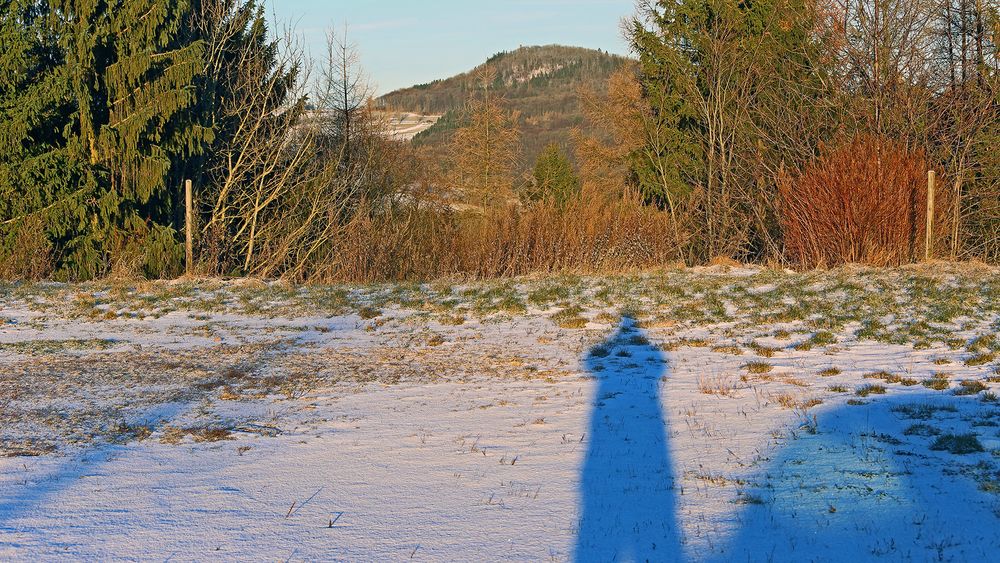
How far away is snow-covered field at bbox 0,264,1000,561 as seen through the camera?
428cm

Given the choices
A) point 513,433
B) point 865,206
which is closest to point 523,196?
point 865,206

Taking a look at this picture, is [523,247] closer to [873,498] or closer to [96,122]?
[96,122]

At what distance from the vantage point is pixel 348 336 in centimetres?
1050

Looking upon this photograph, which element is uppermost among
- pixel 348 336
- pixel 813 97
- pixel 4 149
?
pixel 813 97

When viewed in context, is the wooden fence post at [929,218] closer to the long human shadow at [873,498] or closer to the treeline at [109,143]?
the long human shadow at [873,498]

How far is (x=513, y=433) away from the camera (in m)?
6.22

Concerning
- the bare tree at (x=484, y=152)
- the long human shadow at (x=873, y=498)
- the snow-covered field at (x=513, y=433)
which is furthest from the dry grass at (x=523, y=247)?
the bare tree at (x=484, y=152)

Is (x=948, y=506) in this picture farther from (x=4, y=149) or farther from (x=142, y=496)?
(x=4, y=149)

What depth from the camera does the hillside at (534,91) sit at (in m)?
94.2

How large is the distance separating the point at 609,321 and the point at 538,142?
82.3 m

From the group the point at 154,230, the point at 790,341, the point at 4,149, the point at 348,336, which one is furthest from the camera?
the point at 154,230

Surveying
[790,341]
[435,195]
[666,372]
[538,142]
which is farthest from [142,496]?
[538,142]

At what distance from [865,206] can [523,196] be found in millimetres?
10876

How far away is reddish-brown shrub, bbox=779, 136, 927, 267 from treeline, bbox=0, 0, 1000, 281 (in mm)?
40
